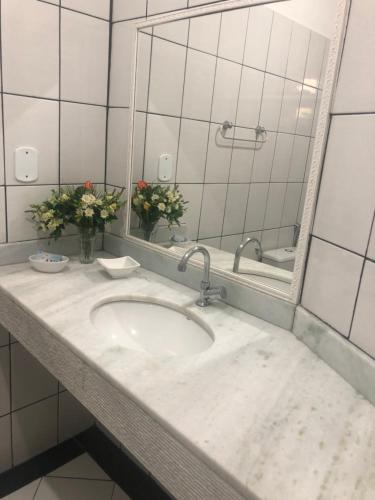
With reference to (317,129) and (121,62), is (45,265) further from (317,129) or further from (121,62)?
(317,129)

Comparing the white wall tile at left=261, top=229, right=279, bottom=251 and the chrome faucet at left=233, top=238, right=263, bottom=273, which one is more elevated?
the white wall tile at left=261, top=229, right=279, bottom=251

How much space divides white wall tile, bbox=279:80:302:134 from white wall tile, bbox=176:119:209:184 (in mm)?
283

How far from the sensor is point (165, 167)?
138cm

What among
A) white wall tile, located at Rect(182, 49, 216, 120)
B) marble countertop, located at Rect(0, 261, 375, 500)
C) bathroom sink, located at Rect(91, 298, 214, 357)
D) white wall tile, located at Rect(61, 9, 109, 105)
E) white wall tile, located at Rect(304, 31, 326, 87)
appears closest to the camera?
marble countertop, located at Rect(0, 261, 375, 500)

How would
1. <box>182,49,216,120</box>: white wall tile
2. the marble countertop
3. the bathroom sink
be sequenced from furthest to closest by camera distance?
<box>182,49,216,120</box>: white wall tile, the bathroom sink, the marble countertop

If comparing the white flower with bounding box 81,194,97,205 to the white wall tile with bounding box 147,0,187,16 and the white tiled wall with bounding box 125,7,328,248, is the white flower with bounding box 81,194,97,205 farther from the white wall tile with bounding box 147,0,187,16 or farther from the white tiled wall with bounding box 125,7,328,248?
the white wall tile with bounding box 147,0,187,16

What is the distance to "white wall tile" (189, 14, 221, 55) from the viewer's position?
1155 mm

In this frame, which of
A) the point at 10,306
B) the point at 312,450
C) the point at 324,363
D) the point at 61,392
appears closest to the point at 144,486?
the point at 61,392

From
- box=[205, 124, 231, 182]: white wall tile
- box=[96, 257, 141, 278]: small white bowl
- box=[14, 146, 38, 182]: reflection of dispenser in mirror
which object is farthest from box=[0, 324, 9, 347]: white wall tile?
box=[205, 124, 231, 182]: white wall tile

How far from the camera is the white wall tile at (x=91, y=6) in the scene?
4.25 feet

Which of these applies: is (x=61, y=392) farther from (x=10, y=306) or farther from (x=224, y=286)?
(x=224, y=286)

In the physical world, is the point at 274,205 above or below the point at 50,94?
below

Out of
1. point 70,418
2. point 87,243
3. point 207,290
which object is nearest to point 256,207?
point 207,290

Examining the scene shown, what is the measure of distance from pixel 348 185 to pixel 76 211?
2.88ft
